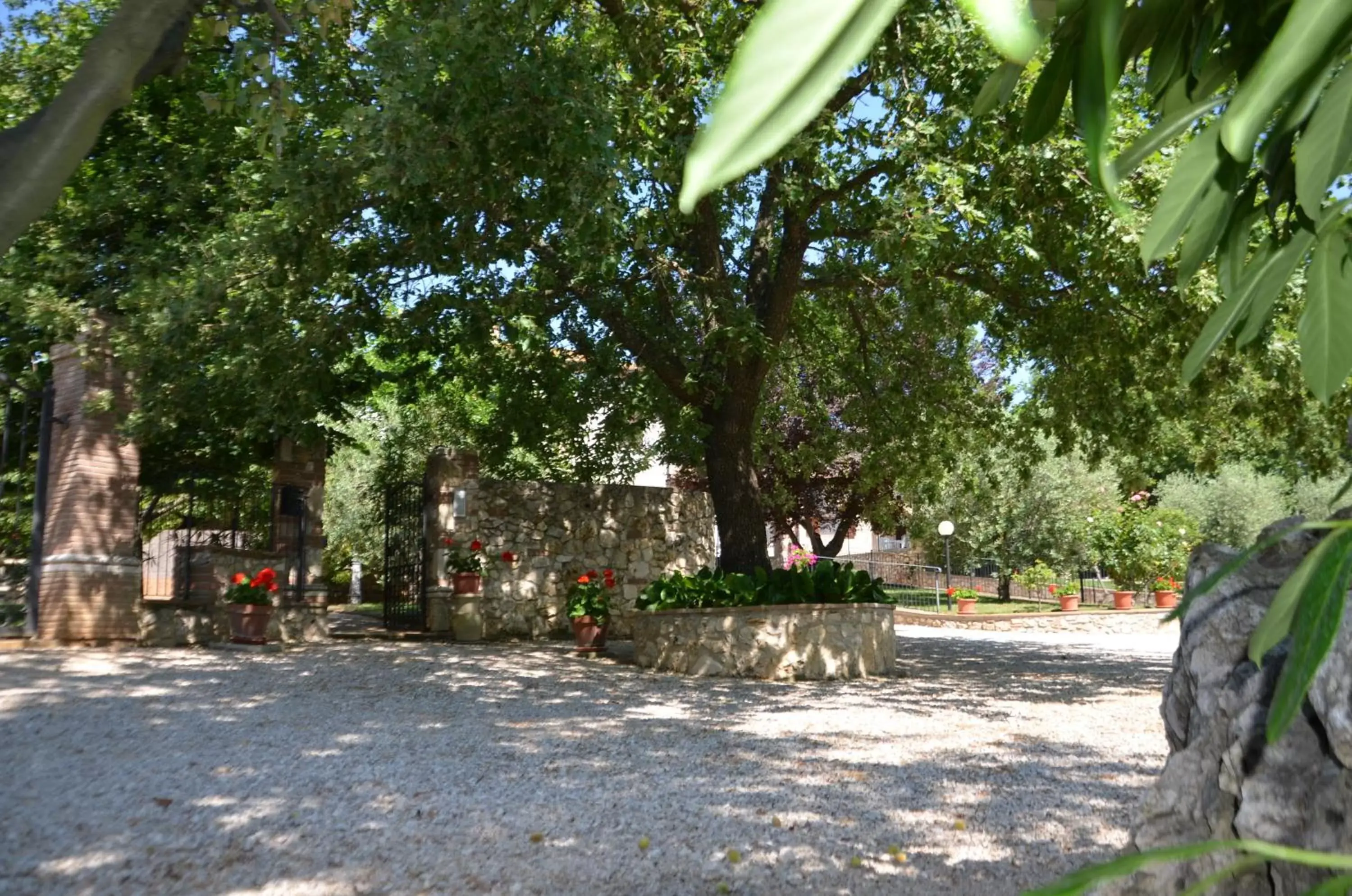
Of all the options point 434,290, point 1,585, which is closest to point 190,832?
point 434,290

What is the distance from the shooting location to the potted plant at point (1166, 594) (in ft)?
70.9

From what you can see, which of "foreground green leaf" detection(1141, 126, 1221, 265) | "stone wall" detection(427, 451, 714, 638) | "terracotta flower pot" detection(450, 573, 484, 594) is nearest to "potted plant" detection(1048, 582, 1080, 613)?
"stone wall" detection(427, 451, 714, 638)

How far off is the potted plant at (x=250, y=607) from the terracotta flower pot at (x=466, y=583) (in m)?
2.42

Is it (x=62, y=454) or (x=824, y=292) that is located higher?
(x=824, y=292)

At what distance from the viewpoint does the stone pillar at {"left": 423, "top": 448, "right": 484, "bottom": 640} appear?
13938mm

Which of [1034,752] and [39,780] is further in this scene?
[1034,752]

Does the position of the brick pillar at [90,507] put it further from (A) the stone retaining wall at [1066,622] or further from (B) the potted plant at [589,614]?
(A) the stone retaining wall at [1066,622]

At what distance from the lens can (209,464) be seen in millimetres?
12414

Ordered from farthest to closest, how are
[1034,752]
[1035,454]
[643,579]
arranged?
1. [643,579]
2. [1035,454]
3. [1034,752]

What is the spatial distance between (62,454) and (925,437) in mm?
9392

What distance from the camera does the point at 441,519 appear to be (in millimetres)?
14000

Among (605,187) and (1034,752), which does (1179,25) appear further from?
(605,187)

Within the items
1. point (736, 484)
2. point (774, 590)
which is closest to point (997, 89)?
point (774, 590)

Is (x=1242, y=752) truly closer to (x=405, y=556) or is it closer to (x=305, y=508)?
(x=305, y=508)
